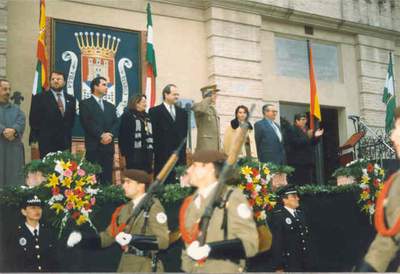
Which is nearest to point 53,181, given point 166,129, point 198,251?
point 166,129

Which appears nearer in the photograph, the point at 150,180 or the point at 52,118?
the point at 150,180

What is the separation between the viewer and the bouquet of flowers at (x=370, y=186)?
8.00 meters

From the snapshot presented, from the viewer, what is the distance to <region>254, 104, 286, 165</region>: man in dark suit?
29.3ft

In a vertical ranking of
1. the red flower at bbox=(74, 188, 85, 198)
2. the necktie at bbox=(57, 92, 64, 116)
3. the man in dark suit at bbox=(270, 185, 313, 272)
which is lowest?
the man in dark suit at bbox=(270, 185, 313, 272)

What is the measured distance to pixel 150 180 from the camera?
5723mm

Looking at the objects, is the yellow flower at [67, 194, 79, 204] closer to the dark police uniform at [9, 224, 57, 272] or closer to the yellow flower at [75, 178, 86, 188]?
the yellow flower at [75, 178, 86, 188]

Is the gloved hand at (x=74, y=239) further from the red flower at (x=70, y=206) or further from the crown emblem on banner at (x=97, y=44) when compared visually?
the crown emblem on banner at (x=97, y=44)

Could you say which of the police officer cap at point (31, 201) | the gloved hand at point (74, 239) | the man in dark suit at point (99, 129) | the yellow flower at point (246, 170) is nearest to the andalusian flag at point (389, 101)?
the yellow flower at point (246, 170)

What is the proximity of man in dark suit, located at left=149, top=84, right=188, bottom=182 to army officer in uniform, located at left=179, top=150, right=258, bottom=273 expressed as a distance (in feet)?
10.5

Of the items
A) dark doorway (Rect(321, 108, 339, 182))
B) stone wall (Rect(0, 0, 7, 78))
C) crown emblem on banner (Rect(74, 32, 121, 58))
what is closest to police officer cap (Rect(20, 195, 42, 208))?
stone wall (Rect(0, 0, 7, 78))

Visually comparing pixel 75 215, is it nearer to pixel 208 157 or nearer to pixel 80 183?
pixel 80 183

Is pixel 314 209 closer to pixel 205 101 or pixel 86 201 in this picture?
pixel 205 101

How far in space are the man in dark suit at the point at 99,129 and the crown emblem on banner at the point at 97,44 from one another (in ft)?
9.39

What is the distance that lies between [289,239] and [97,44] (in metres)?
A: 5.76
